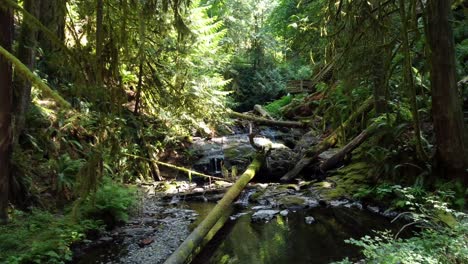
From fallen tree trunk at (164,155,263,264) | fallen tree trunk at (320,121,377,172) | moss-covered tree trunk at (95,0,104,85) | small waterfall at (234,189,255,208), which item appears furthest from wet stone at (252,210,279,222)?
moss-covered tree trunk at (95,0,104,85)

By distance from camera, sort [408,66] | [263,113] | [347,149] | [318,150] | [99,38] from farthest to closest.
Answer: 1. [263,113]
2. [318,150]
3. [347,149]
4. [408,66]
5. [99,38]

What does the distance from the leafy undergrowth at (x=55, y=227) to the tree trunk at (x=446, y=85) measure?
19.6 feet

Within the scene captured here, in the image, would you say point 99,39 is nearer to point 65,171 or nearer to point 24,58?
point 24,58

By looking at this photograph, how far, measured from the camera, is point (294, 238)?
687cm

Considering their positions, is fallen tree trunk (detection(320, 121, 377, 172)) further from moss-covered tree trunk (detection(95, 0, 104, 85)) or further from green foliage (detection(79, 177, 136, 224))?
moss-covered tree trunk (detection(95, 0, 104, 85))

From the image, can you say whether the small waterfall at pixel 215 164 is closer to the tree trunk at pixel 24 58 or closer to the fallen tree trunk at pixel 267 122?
the fallen tree trunk at pixel 267 122

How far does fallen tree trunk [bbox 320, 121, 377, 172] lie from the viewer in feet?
32.0

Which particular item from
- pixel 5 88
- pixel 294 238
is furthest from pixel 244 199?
pixel 5 88

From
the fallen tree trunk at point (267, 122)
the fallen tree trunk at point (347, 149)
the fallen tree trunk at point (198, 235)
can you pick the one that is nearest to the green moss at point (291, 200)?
the fallen tree trunk at point (198, 235)

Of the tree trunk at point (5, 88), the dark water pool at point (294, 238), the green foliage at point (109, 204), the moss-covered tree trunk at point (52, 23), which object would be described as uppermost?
the moss-covered tree trunk at point (52, 23)

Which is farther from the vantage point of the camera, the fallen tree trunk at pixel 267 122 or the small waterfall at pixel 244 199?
the fallen tree trunk at pixel 267 122

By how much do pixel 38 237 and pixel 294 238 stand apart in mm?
4075

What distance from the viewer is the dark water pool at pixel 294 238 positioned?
19.6ft

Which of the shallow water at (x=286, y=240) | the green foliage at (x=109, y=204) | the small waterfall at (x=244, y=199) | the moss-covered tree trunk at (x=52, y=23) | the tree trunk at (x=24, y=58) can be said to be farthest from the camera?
the small waterfall at (x=244, y=199)
